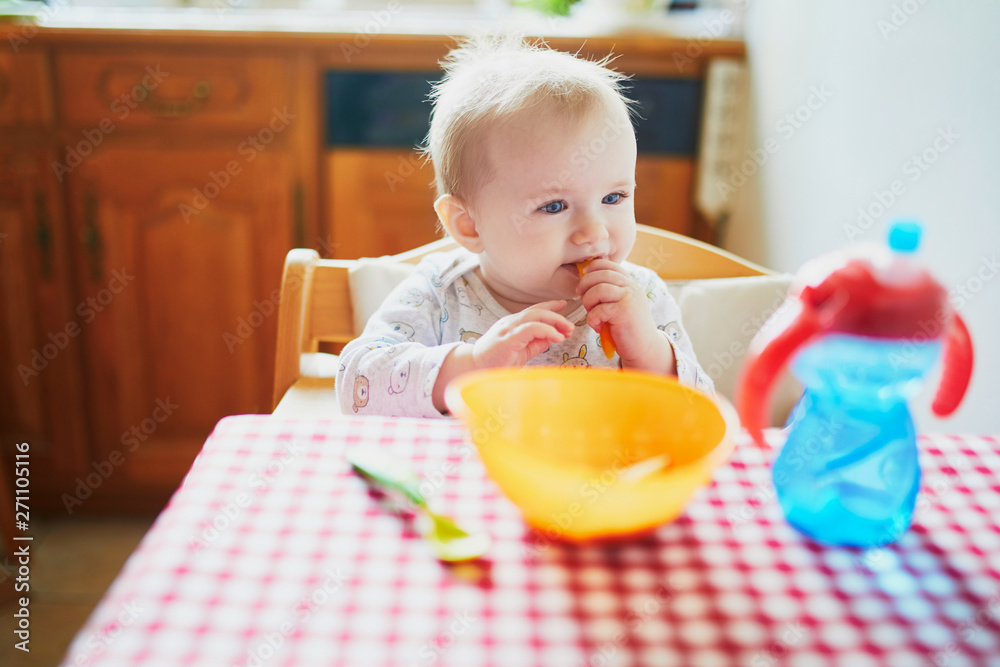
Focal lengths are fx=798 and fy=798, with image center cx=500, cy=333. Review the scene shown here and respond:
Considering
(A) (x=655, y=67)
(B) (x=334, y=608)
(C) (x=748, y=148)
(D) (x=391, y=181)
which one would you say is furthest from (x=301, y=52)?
(B) (x=334, y=608)

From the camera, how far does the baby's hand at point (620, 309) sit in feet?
2.65

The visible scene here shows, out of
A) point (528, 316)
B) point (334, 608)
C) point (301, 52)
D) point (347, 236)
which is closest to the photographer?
point (334, 608)

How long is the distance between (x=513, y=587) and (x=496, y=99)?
61cm

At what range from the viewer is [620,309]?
2.65 feet

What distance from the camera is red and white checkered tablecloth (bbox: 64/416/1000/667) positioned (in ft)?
1.26

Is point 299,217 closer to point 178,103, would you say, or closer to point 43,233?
point 178,103

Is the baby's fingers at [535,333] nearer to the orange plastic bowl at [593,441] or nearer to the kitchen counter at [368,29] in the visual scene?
the orange plastic bowl at [593,441]

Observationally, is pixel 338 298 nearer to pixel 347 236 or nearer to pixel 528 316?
pixel 528 316

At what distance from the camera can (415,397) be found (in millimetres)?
808

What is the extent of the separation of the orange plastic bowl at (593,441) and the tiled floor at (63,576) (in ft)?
4.36

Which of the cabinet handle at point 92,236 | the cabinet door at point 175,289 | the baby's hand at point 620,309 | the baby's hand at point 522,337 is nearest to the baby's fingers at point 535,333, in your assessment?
the baby's hand at point 522,337

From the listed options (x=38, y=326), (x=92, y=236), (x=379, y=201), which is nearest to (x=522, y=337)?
(x=379, y=201)

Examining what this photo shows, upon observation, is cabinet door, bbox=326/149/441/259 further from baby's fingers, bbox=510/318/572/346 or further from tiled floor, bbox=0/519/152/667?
baby's fingers, bbox=510/318/572/346

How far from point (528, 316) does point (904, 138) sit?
2.28ft
